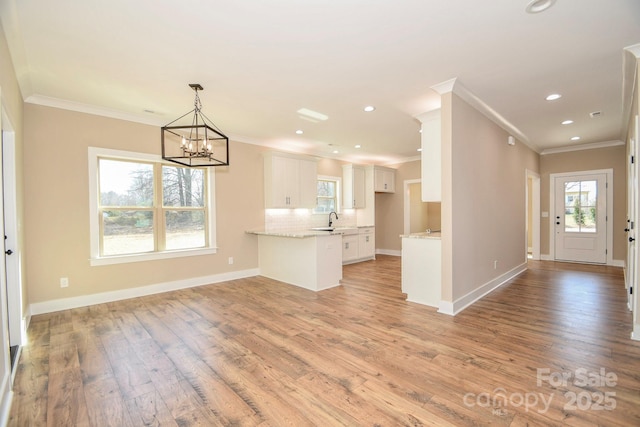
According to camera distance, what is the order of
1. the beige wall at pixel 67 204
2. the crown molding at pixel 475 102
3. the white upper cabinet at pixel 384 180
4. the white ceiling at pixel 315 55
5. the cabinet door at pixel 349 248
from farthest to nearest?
the white upper cabinet at pixel 384 180
the cabinet door at pixel 349 248
the beige wall at pixel 67 204
the crown molding at pixel 475 102
the white ceiling at pixel 315 55

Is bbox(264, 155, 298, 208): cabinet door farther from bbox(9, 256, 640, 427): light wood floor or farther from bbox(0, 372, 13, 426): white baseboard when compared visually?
bbox(0, 372, 13, 426): white baseboard

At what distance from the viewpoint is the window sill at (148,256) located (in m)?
4.14

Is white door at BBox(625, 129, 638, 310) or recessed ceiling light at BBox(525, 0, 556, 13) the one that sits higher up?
recessed ceiling light at BBox(525, 0, 556, 13)

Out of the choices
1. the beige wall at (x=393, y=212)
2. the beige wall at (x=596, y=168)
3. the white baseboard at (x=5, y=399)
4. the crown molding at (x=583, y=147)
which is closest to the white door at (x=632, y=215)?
the beige wall at (x=596, y=168)

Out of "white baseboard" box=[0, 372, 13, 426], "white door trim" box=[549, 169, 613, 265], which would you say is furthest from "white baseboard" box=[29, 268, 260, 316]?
"white door trim" box=[549, 169, 613, 265]

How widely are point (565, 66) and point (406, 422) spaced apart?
→ 361 cm

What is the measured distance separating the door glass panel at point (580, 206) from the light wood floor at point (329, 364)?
10.7 feet

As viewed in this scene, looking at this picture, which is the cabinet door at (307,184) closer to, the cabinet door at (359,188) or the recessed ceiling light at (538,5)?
the cabinet door at (359,188)

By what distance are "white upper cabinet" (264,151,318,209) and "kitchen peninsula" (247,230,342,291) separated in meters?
0.88

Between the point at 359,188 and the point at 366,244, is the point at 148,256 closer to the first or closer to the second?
the point at 366,244

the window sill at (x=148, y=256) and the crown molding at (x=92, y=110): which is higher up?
the crown molding at (x=92, y=110)

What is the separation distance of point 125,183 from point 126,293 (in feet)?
5.41

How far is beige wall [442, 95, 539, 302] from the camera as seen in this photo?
11.6 ft

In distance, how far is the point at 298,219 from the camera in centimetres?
672
